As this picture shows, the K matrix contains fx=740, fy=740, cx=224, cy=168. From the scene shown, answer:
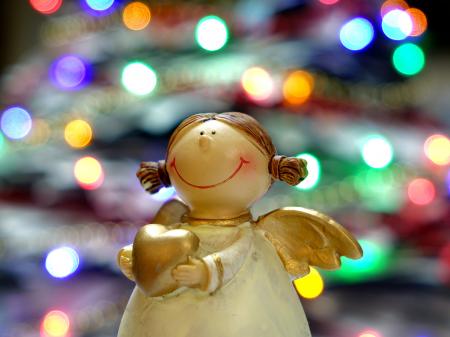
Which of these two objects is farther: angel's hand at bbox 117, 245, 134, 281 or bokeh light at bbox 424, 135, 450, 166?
bokeh light at bbox 424, 135, 450, 166

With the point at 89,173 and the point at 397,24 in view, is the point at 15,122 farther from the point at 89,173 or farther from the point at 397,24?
the point at 397,24

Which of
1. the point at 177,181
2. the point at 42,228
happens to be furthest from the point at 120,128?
the point at 177,181

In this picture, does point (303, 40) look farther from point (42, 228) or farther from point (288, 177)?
point (288, 177)

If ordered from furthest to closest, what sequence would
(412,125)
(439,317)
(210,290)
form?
(412,125) < (439,317) < (210,290)

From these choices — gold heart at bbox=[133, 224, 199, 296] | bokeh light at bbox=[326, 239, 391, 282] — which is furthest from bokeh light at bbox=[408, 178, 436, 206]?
gold heart at bbox=[133, 224, 199, 296]

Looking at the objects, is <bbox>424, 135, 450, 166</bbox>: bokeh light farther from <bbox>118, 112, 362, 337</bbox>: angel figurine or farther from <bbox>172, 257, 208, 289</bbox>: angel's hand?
<bbox>172, 257, 208, 289</bbox>: angel's hand

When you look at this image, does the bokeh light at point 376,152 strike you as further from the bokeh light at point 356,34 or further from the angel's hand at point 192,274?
the angel's hand at point 192,274

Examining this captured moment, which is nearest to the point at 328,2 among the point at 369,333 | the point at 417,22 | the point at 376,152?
the point at 417,22
